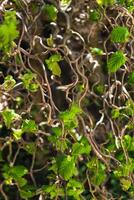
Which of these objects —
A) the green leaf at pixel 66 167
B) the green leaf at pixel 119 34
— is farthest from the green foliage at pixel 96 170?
the green leaf at pixel 119 34

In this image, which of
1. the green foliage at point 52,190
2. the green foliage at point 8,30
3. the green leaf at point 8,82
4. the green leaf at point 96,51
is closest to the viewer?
the green foliage at point 8,30

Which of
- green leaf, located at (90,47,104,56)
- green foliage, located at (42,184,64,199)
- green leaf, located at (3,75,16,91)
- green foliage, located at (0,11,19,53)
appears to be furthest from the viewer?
green leaf, located at (90,47,104,56)

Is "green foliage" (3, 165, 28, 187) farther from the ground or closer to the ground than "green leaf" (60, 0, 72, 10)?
closer to the ground

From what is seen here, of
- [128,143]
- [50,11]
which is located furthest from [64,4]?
[128,143]

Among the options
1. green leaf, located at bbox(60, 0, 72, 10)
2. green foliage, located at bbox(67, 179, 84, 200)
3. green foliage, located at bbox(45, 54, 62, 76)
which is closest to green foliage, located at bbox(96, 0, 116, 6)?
green leaf, located at bbox(60, 0, 72, 10)

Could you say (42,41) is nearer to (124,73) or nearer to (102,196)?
(124,73)

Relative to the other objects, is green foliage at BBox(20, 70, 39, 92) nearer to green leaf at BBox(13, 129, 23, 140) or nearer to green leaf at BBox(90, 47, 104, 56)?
green leaf at BBox(13, 129, 23, 140)

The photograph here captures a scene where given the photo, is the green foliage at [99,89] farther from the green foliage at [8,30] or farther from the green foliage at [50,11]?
the green foliage at [8,30]

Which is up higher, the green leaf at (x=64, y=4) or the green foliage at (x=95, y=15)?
the green leaf at (x=64, y=4)

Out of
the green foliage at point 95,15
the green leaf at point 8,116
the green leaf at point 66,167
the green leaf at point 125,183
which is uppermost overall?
the green foliage at point 95,15
